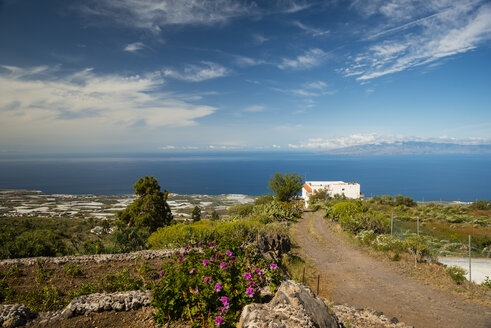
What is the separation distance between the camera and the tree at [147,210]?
51.3 ft

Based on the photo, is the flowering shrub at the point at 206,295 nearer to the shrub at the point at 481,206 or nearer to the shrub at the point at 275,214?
the shrub at the point at 275,214

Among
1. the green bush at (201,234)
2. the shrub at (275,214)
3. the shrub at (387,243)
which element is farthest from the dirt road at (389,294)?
the shrub at (275,214)

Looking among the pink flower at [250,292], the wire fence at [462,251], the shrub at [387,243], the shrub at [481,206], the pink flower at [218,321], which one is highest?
the pink flower at [250,292]

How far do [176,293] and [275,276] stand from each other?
149cm

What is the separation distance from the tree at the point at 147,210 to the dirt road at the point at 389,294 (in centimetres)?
992

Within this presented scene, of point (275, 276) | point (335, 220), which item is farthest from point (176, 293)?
point (335, 220)

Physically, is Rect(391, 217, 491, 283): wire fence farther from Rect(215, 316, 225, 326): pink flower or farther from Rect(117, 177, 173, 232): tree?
Rect(117, 177, 173, 232): tree

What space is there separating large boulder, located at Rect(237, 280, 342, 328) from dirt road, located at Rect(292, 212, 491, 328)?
457 cm

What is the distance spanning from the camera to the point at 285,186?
989 inches

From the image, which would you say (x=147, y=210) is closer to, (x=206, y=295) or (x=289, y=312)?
(x=206, y=295)

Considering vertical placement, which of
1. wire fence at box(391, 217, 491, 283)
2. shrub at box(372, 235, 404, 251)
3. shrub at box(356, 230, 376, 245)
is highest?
shrub at box(372, 235, 404, 251)

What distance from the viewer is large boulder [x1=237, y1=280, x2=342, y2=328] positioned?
8.23 feet

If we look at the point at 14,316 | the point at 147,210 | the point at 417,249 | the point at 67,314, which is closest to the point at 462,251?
the point at 417,249

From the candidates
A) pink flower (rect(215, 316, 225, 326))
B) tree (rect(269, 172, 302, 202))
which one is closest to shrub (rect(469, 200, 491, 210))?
tree (rect(269, 172, 302, 202))
